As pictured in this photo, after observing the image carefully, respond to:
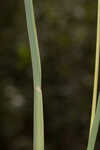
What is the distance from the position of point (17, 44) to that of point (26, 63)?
7 centimetres

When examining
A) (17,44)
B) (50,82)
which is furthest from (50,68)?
(17,44)

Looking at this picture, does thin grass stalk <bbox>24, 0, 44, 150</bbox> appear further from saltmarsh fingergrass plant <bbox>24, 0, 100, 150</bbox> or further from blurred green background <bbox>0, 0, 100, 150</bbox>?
blurred green background <bbox>0, 0, 100, 150</bbox>

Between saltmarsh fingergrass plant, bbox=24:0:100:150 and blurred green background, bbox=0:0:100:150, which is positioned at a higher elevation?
saltmarsh fingergrass plant, bbox=24:0:100:150

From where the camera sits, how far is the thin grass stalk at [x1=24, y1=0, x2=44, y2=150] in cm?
26

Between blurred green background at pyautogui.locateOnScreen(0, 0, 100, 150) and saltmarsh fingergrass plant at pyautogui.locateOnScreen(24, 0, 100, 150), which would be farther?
blurred green background at pyautogui.locateOnScreen(0, 0, 100, 150)

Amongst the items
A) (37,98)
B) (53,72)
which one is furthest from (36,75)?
(53,72)

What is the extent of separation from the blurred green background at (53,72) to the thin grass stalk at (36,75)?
112 cm

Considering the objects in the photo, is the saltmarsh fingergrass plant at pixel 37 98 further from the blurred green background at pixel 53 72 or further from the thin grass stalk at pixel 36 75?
the blurred green background at pixel 53 72

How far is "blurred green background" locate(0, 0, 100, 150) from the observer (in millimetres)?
1434

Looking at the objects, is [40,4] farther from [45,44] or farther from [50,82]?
[50,82]

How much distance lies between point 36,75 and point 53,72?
1.23 m

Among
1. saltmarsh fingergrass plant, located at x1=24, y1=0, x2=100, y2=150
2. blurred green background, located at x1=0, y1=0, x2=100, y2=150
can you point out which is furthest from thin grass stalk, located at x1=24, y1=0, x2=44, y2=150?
blurred green background, located at x1=0, y1=0, x2=100, y2=150

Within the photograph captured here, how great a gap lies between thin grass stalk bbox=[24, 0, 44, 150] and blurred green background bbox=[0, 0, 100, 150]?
1.12 metres

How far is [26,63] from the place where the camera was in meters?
1.42
